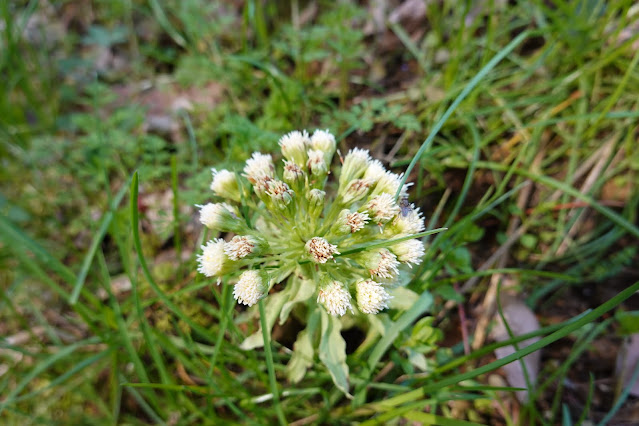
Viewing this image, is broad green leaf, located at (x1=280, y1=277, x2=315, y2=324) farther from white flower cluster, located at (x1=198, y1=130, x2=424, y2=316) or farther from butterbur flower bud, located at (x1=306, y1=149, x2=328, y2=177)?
butterbur flower bud, located at (x1=306, y1=149, x2=328, y2=177)

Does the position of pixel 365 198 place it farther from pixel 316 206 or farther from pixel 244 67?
pixel 244 67

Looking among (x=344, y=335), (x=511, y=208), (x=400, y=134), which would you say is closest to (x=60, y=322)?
(x=344, y=335)

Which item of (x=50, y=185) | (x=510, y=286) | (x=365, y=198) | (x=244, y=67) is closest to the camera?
(x=365, y=198)

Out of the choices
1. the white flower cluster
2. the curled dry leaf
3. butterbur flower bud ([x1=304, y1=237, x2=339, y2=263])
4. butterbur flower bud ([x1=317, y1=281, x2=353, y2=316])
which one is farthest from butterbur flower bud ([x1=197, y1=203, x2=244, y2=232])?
the curled dry leaf

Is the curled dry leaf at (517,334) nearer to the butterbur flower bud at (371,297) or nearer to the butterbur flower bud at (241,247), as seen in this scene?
the butterbur flower bud at (371,297)

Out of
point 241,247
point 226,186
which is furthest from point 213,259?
point 226,186

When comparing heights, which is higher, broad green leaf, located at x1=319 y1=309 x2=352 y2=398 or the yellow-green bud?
the yellow-green bud
